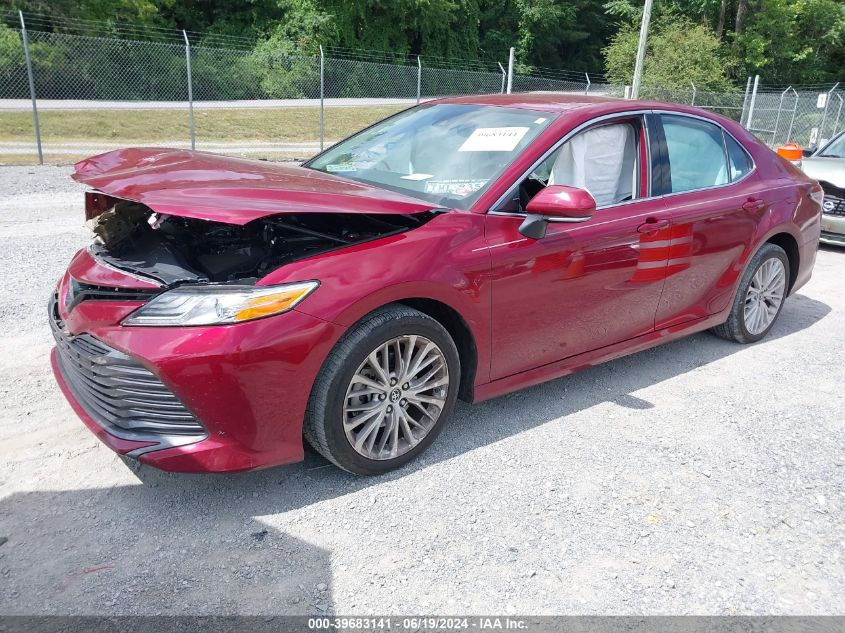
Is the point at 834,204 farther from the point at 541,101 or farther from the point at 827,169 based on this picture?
the point at 541,101

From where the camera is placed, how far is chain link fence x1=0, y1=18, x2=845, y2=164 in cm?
1803

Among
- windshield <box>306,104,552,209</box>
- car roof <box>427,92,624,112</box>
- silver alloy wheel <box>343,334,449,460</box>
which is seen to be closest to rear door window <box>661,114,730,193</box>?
car roof <box>427,92,624,112</box>

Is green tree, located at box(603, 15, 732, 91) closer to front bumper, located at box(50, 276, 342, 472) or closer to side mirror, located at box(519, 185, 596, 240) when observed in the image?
side mirror, located at box(519, 185, 596, 240)

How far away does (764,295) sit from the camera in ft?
16.4

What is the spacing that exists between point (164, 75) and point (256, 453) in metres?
20.4

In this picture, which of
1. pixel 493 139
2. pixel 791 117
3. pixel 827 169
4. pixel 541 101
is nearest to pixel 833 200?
pixel 827 169

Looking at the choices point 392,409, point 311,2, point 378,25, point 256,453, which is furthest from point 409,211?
point 378,25

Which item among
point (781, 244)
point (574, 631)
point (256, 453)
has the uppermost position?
point (781, 244)

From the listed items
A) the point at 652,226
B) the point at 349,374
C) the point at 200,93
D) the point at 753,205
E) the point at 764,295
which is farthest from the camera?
the point at 200,93

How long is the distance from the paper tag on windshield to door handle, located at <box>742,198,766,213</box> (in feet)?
5.94

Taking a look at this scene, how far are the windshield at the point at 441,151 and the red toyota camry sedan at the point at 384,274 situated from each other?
1cm

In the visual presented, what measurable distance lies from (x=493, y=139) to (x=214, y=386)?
1960 millimetres

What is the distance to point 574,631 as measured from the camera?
2.33 m

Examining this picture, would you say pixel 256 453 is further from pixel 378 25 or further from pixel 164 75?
pixel 378 25
